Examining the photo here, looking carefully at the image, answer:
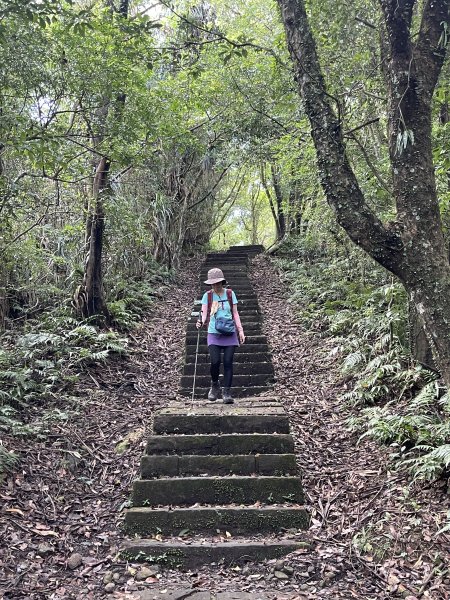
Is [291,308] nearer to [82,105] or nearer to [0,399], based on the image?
[82,105]

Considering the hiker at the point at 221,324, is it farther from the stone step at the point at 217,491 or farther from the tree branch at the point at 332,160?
the tree branch at the point at 332,160

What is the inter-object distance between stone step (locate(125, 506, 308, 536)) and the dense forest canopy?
1821mm

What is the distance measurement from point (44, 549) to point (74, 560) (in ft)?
0.90

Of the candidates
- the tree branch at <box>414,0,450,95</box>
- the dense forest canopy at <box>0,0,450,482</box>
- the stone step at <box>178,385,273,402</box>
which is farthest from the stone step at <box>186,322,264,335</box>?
the tree branch at <box>414,0,450,95</box>

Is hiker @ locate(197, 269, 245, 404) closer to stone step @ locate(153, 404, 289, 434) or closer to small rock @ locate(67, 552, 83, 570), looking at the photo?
stone step @ locate(153, 404, 289, 434)

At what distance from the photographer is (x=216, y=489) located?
4348 millimetres

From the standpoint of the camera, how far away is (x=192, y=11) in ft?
44.2

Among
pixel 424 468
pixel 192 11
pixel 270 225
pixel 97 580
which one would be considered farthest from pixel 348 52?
pixel 270 225

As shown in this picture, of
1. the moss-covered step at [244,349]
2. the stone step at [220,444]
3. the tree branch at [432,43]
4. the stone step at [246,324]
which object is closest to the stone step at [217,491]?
the stone step at [220,444]

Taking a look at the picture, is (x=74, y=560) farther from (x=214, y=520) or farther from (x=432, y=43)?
(x=432, y=43)

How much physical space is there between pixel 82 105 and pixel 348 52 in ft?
13.2

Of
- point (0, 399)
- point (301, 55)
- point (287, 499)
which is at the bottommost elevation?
point (287, 499)

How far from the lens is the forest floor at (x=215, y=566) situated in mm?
3420

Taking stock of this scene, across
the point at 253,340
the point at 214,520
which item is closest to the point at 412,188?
the point at 214,520
